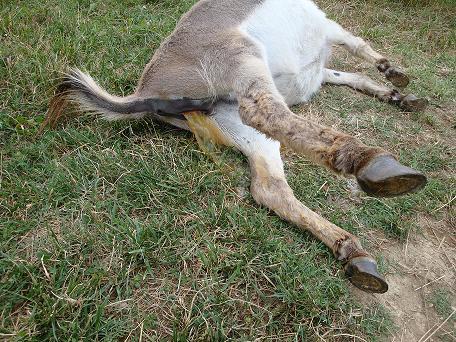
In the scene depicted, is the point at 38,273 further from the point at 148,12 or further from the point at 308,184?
the point at 148,12

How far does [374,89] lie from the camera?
13.9 feet

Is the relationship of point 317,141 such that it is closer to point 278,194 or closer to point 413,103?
point 278,194

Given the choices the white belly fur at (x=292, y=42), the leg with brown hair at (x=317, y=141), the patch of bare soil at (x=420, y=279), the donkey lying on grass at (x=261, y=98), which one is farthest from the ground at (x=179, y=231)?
the leg with brown hair at (x=317, y=141)

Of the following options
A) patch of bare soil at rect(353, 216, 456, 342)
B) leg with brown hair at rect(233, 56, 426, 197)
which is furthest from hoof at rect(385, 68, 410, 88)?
leg with brown hair at rect(233, 56, 426, 197)

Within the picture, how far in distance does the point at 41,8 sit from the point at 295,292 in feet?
12.0

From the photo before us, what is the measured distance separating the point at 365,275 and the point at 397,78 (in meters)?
2.38

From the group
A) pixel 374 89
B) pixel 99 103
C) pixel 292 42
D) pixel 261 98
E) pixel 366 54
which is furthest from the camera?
pixel 366 54

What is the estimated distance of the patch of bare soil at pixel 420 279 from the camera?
230 cm

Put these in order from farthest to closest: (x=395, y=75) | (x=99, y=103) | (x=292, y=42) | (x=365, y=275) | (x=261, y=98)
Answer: (x=395, y=75)
(x=292, y=42)
(x=99, y=103)
(x=261, y=98)
(x=365, y=275)

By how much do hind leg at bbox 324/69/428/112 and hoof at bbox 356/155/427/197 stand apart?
202 cm

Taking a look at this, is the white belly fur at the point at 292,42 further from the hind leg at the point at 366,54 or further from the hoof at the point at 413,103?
the hoof at the point at 413,103

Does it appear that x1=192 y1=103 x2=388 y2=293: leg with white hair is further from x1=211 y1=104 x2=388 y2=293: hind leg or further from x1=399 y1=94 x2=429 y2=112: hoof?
x1=399 y1=94 x2=429 y2=112: hoof

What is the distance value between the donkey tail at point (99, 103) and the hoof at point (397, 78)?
76.7 inches

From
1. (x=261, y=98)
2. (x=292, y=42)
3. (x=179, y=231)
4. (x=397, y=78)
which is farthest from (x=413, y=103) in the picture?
(x=179, y=231)
